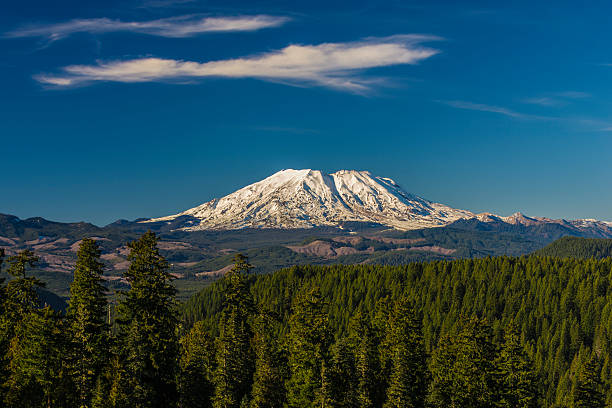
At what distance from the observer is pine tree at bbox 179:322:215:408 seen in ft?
201

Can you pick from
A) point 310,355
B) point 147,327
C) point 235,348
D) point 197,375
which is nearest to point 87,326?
point 147,327

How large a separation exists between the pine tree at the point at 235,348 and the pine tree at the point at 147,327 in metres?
13.3

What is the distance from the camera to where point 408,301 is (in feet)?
230

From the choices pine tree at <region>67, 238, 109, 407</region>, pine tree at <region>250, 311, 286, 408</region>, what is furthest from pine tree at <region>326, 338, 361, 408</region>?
pine tree at <region>67, 238, 109, 407</region>

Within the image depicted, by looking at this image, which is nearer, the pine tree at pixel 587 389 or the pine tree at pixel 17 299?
the pine tree at pixel 17 299

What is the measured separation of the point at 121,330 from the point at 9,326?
1514 centimetres

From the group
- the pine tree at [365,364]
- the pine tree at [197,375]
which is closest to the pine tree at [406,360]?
the pine tree at [365,364]

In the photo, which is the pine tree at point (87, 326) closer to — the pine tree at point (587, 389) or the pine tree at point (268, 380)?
the pine tree at point (268, 380)

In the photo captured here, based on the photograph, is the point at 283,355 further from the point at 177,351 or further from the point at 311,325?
the point at 177,351

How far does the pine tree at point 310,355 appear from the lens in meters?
55.3

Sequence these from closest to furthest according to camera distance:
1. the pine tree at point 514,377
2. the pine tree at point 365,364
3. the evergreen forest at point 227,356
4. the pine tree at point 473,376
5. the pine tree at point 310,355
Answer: the evergreen forest at point 227,356
the pine tree at point 310,355
the pine tree at point 473,376
the pine tree at point 514,377
the pine tree at point 365,364

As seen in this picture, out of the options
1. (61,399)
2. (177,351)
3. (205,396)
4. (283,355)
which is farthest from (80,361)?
(283,355)

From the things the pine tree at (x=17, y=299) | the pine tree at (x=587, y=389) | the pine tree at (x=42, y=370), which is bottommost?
the pine tree at (x=587, y=389)

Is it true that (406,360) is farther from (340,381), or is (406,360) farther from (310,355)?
(310,355)
